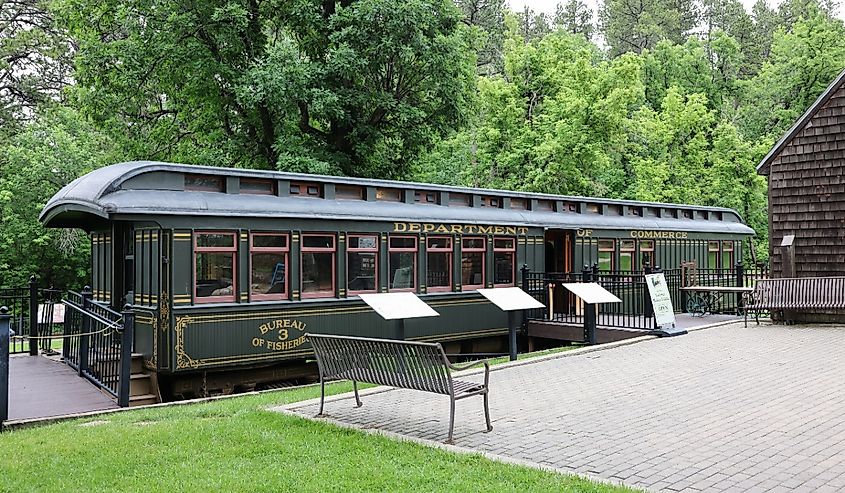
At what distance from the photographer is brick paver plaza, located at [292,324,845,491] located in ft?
20.0

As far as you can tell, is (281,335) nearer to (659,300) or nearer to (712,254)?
(659,300)

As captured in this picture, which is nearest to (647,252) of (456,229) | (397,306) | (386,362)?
(456,229)

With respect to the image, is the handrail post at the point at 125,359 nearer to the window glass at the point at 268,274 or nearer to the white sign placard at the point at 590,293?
the window glass at the point at 268,274

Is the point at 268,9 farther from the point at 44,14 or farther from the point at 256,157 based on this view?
the point at 44,14

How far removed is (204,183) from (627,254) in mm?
12368

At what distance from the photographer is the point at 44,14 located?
101 ft

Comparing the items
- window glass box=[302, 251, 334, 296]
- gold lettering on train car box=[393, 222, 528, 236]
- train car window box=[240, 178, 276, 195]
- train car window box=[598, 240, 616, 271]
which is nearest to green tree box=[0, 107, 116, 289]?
train car window box=[240, 178, 276, 195]

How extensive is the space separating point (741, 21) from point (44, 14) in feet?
146

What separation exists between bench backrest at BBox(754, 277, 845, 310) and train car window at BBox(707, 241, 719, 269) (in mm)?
6068

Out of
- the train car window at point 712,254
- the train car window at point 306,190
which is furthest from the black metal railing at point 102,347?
the train car window at point 712,254

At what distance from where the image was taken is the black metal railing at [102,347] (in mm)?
9859

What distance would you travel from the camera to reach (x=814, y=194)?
17891mm

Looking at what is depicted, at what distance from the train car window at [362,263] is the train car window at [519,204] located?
5.01 metres

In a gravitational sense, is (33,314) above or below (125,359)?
above
